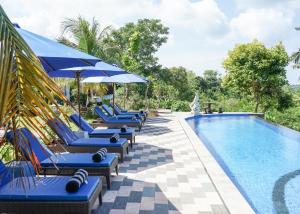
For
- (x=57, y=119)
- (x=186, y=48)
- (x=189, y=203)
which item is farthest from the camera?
(x=186, y=48)

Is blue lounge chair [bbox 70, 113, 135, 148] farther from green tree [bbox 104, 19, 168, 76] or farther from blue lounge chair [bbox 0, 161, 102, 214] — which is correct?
green tree [bbox 104, 19, 168, 76]

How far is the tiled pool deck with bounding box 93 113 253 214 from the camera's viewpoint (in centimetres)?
471

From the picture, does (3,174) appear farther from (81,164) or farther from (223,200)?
(223,200)

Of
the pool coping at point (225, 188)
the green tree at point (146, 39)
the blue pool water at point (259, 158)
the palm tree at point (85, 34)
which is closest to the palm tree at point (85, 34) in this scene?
the palm tree at point (85, 34)

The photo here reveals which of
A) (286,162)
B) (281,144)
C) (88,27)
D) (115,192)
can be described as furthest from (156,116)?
(115,192)

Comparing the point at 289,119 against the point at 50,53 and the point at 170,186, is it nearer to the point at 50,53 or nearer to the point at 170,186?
the point at 170,186

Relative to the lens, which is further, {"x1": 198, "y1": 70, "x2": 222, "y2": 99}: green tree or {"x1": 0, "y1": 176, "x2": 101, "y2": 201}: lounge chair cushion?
{"x1": 198, "y1": 70, "x2": 222, "y2": 99}: green tree

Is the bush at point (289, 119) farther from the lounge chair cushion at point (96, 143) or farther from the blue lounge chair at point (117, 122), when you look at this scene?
the lounge chair cushion at point (96, 143)

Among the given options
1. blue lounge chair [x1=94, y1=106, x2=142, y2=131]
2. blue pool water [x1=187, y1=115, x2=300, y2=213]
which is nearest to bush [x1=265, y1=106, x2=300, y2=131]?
blue pool water [x1=187, y1=115, x2=300, y2=213]

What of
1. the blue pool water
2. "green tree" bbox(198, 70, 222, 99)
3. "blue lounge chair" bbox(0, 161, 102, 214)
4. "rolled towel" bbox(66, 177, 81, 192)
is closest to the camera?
"blue lounge chair" bbox(0, 161, 102, 214)

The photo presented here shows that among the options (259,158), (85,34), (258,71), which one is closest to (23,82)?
(259,158)

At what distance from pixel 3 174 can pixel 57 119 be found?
3.35m

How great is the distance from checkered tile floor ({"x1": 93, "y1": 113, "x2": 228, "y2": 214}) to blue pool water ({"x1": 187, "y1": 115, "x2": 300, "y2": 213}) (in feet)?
3.74

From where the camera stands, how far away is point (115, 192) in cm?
537
